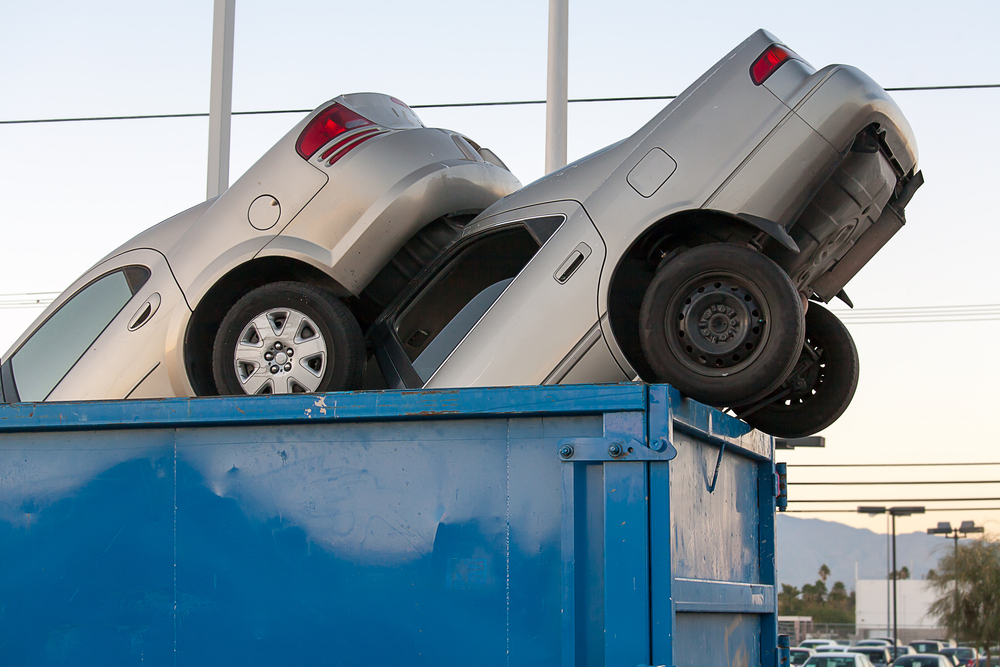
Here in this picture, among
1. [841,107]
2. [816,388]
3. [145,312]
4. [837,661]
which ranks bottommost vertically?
[837,661]

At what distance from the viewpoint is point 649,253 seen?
186 inches

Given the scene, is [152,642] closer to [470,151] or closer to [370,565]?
[370,565]

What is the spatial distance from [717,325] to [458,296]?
1.52 m

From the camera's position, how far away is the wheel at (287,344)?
16.5ft

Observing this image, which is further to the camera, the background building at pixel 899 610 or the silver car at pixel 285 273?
the background building at pixel 899 610

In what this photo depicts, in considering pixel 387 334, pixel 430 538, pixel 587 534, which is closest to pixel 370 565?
pixel 430 538

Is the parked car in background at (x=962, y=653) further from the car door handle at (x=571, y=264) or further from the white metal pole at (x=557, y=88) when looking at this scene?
the car door handle at (x=571, y=264)

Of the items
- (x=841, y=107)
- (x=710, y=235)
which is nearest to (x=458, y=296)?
(x=710, y=235)

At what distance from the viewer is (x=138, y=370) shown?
17.5 ft

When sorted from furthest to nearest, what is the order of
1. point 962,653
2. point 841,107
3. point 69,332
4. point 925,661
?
point 962,653
point 925,661
point 69,332
point 841,107

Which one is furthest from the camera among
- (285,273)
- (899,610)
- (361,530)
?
(899,610)

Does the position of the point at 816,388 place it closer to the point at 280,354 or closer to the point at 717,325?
the point at 717,325

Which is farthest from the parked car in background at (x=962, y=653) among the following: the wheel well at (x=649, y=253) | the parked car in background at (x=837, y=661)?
the wheel well at (x=649, y=253)

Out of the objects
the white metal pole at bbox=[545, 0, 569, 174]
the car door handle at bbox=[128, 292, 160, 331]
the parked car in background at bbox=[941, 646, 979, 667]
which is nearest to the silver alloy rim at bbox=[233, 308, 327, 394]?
the car door handle at bbox=[128, 292, 160, 331]
